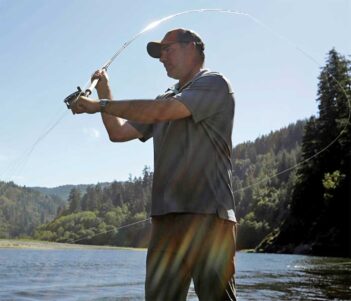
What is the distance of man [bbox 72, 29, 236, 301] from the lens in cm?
294

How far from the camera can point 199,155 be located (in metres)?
3.01

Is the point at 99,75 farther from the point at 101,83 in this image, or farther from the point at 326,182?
the point at 326,182

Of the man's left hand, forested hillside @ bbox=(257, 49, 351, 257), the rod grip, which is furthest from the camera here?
forested hillside @ bbox=(257, 49, 351, 257)

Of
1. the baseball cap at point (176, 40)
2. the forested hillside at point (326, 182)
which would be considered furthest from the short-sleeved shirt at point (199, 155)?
the forested hillside at point (326, 182)

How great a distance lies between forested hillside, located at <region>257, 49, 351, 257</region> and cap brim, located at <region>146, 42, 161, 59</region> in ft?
168

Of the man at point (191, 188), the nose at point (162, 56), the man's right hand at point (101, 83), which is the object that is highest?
the nose at point (162, 56)

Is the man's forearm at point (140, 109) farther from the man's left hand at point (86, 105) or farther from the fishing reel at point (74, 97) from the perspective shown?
the fishing reel at point (74, 97)

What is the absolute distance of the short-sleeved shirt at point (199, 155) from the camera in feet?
9.73

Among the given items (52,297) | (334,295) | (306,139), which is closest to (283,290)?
(334,295)

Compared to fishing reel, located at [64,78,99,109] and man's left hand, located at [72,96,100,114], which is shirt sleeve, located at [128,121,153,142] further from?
man's left hand, located at [72,96,100,114]

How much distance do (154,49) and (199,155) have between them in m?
0.81

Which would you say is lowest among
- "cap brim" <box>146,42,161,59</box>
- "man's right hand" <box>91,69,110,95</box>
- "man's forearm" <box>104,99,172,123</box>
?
"man's forearm" <box>104,99,172,123</box>

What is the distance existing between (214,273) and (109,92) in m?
1.49

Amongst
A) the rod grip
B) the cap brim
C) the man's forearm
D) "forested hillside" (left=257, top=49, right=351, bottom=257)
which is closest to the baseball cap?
the cap brim
